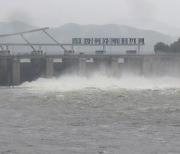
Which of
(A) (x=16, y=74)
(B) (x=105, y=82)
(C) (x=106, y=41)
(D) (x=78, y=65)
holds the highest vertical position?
(C) (x=106, y=41)

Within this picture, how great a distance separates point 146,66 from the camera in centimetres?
13012

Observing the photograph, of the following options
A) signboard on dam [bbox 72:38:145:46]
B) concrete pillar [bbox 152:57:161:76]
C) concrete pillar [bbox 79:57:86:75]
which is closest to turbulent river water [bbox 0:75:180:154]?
concrete pillar [bbox 79:57:86:75]

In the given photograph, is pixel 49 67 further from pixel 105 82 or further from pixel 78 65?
pixel 105 82

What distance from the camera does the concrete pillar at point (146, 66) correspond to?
424ft

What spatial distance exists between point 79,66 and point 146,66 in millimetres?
18212

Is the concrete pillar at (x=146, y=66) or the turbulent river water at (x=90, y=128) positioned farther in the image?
the concrete pillar at (x=146, y=66)

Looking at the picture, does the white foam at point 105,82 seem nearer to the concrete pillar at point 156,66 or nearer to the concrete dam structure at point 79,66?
the concrete dam structure at point 79,66

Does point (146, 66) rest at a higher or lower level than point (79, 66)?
lower

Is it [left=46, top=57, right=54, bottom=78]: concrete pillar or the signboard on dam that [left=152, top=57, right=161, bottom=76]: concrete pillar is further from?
[left=46, top=57, right=54, bottom=78]: concrete pillar

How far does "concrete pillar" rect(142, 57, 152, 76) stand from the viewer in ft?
424

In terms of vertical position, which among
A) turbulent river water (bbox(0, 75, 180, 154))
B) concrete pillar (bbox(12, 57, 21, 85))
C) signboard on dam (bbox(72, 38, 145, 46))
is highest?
signboard on dam (bbox(72, 38, 145, 46))

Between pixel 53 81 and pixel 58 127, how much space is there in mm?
78603

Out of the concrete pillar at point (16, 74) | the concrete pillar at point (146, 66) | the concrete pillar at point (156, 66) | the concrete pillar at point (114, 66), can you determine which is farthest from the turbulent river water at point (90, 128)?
the concrete pillar at point (156, 66)

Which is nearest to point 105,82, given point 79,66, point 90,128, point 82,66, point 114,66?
point 114,66
